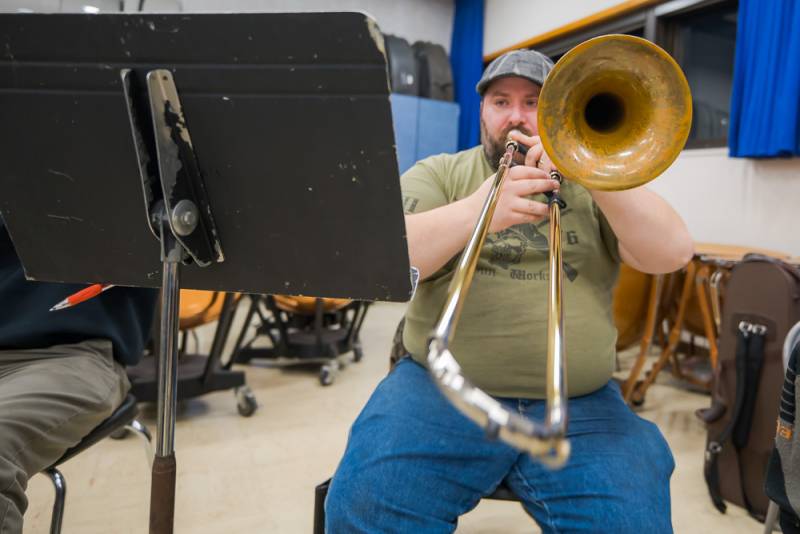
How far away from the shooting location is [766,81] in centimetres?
301

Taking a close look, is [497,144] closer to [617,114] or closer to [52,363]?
[617,114]

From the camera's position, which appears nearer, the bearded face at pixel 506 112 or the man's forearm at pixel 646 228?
the man's forearm at pixel 646 228

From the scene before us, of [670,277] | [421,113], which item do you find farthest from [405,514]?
[421,113]

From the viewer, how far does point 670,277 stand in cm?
270

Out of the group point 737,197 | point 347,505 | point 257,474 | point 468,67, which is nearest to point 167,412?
point 347,505

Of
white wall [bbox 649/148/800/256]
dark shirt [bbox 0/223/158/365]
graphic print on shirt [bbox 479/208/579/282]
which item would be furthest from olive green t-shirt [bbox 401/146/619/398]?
white wall [bbox 649/148/800/256]

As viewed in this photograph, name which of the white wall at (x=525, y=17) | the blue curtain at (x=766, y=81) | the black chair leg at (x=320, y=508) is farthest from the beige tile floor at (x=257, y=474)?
the white wall at (x=525, y=17)

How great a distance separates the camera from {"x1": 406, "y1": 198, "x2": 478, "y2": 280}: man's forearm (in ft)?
3.73

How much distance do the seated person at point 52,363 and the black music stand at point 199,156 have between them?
0.31m

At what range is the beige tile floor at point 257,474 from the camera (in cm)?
165

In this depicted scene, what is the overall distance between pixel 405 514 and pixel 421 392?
25 centimetres

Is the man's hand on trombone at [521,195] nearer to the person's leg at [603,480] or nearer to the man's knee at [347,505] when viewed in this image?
the person's leg at [603,480]

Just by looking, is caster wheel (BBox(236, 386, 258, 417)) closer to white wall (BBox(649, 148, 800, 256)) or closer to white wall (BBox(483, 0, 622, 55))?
white wall (BBox(649, 148, 800, 256))

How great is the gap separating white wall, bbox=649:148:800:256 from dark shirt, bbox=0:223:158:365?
126 inches
